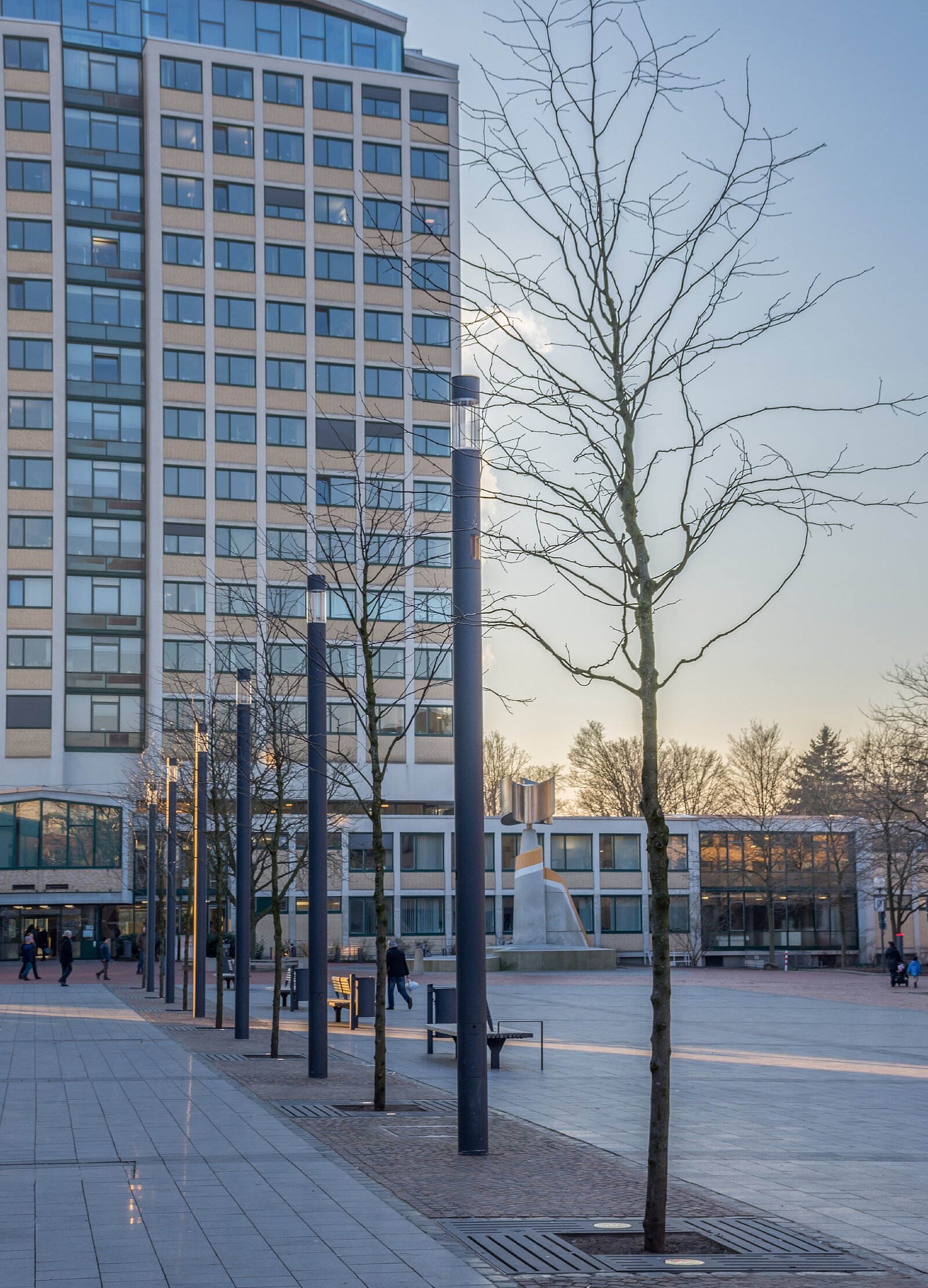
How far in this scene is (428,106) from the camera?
8344cm

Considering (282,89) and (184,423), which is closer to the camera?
(184,423)

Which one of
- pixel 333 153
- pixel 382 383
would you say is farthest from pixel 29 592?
pixel 333 153

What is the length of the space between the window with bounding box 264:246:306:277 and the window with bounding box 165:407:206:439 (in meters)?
8.46

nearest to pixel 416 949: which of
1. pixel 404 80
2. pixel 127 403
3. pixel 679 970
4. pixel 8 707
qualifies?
pixel 679 970

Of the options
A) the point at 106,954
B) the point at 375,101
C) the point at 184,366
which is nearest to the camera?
the point at 106,954

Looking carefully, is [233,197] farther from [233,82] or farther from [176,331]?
[176,331]

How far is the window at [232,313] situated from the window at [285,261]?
2.34m

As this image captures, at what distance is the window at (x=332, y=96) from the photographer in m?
80.8

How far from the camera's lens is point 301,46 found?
82.7 metres

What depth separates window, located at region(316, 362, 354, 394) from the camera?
261 ft

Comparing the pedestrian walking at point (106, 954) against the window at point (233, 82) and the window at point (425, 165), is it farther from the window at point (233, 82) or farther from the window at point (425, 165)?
the window at point (233, 82)

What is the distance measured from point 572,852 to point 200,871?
1997 inches

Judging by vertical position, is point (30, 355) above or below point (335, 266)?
below

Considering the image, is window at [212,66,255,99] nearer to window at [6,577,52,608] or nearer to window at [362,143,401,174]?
window at [362,143,401,174]
